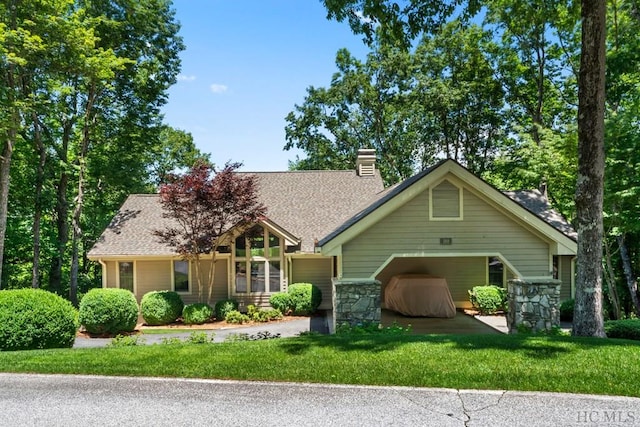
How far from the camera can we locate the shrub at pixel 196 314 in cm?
1407

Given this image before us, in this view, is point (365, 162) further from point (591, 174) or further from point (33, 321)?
point (33, 321)

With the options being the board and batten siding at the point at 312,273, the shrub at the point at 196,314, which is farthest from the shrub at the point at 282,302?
the shrub at the point at 196,314

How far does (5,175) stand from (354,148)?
68.4ft

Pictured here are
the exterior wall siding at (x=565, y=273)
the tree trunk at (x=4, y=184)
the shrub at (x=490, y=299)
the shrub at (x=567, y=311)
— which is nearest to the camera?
the shrub at (x=567, y=311)

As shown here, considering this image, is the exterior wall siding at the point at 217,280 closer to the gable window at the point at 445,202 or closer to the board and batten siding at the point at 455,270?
the board and batten siding at the point at 455,270

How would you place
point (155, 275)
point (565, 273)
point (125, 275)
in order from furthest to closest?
point (125, 275), point (155, 275), point (565, 273)

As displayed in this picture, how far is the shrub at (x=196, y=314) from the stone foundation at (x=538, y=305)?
9833 millimetres

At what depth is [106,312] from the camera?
482 inches

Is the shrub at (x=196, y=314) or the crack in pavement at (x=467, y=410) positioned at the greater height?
the crack in pavement at (x=467, y=410)

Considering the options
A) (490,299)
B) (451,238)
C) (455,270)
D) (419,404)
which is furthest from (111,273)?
(419,404)

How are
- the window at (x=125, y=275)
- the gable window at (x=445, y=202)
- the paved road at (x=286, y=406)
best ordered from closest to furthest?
the paved road at (x=286, y=406) < the gable window at (x=445, y=202) < the window at (x=125, y=275)

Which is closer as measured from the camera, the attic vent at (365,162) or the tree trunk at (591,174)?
the tree trunk at (591,174)

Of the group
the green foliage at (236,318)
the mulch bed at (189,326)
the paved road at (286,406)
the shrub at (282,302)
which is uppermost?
the paved road at (286,406)

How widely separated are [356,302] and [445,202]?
3.29 meters
